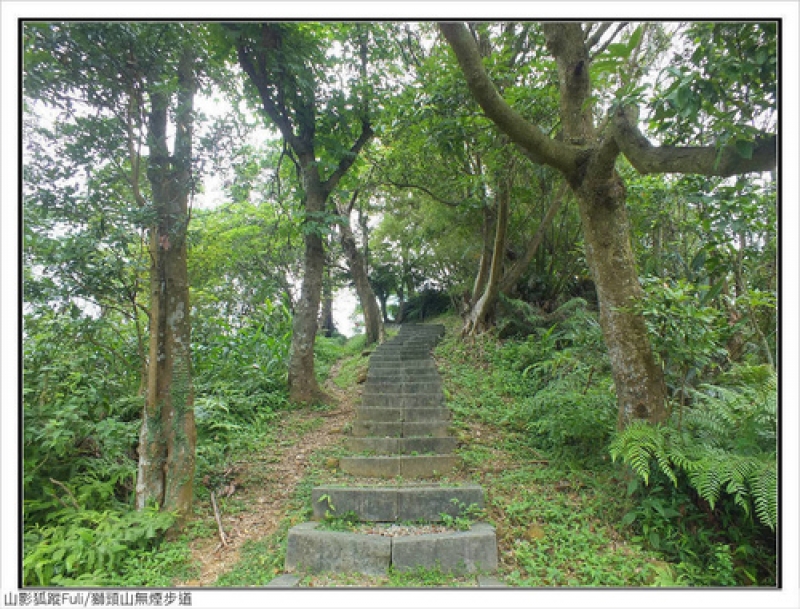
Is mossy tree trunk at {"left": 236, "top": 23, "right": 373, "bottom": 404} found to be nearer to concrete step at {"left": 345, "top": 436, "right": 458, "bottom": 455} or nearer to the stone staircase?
the stone staircase

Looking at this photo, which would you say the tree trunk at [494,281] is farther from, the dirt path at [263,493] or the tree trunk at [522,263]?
the dirt path at [263,493]

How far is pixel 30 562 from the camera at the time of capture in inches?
79.7

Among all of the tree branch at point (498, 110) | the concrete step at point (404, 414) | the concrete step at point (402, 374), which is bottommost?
the concrete step at point (404, 414)

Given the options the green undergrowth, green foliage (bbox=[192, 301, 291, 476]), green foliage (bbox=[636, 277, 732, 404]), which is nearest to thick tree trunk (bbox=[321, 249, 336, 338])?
green foliage (bbox=[192, 301, 291, 476])

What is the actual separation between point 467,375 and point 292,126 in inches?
173

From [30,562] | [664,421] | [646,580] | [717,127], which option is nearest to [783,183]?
[717,127]

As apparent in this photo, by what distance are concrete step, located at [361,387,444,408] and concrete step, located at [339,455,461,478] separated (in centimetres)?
121

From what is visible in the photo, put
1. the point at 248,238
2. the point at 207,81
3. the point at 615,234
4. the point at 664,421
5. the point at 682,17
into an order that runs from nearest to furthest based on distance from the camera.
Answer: the point at 682,17 < the point at 664,421 < the point at 615,234 < the point at 207,81 < the point at 248,238

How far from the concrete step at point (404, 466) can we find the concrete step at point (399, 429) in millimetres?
605

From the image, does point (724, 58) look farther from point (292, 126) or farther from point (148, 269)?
point (292, 126)

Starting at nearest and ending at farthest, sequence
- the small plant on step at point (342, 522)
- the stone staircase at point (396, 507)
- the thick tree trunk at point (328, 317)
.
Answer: the stone staircase at point (396, 507), the small plant on step at point (342, 522), the thick tree trunk at point (328, 317)

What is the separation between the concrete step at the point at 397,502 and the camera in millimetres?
2734

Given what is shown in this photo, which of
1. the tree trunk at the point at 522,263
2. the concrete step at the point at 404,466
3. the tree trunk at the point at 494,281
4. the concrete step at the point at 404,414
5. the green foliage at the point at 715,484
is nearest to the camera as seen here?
the green foliage at the point at 715,484

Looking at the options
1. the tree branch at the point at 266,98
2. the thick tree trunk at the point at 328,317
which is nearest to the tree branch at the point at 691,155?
the tree branch at the point at 266,98
